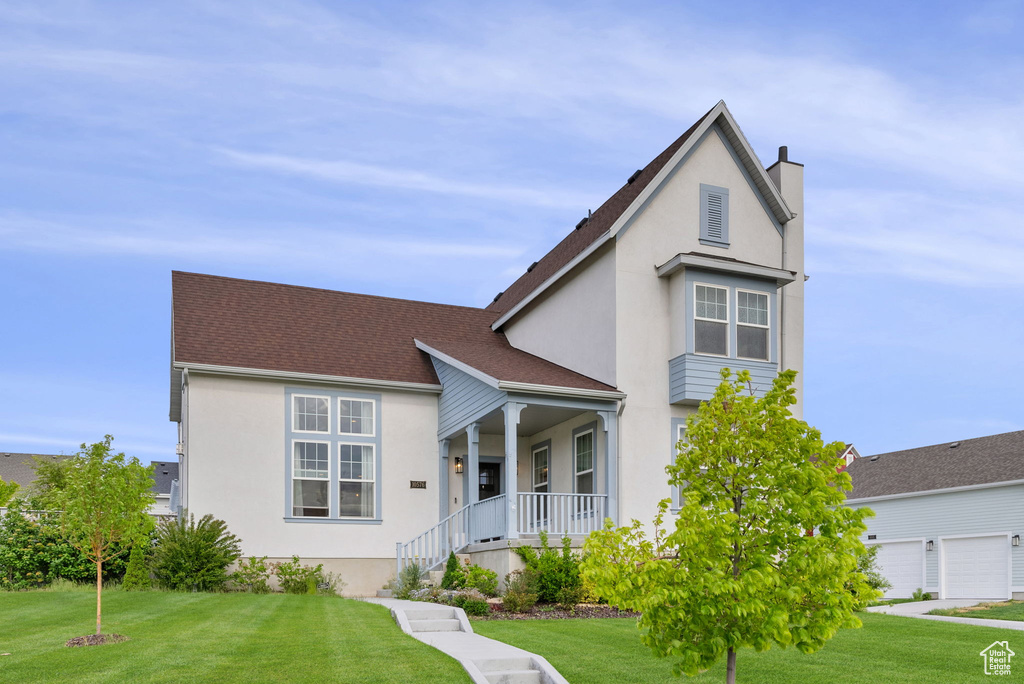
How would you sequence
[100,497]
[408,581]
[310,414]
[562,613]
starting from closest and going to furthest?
[100,497] → [562,613] → [408,581] → [310,414]

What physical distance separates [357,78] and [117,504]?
11.7m

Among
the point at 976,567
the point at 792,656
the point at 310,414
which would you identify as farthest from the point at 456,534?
the point at 976,567

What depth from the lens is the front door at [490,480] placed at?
71.5 feet

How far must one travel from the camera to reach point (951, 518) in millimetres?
28938

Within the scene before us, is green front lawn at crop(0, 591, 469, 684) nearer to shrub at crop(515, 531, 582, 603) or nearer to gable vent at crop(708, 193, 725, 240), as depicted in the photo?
shrub at crop(515, 531, 582, 603)

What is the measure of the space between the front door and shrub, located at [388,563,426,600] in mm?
3591

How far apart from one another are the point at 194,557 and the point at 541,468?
26.6 feet

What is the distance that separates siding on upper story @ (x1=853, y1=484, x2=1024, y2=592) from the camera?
26.6 m

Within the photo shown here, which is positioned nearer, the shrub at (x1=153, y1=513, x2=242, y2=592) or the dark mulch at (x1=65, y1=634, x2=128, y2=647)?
the dark mulch at (x1=65, y1=634, x2=128, y2=647)

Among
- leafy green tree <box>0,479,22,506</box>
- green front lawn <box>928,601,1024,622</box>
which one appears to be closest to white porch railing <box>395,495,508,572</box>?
green front lawn <box>928,601,1024,622</box>

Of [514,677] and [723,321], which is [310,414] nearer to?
[723,321]

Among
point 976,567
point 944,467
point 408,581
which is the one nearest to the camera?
point 408,581

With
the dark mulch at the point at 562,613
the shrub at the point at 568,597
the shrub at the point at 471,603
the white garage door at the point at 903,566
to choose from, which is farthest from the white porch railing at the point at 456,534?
the white garage door at the point at 903,566

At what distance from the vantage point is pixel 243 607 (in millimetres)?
14273
